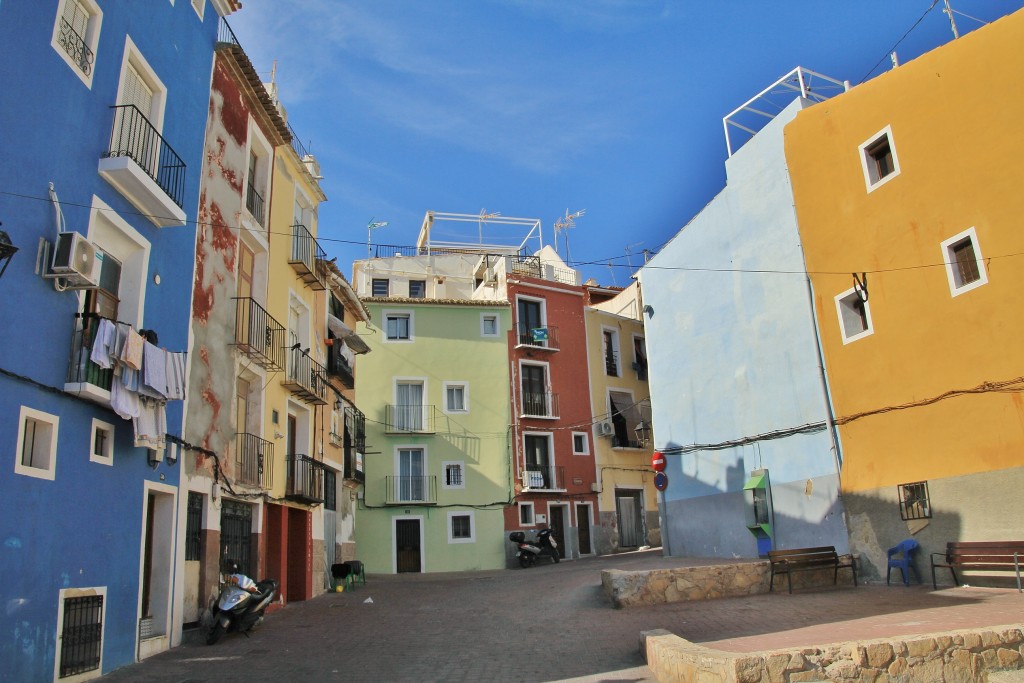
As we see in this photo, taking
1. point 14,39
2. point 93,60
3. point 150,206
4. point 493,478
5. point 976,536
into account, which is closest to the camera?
point 14,39

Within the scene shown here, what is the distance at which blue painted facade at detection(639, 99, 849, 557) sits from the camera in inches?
704

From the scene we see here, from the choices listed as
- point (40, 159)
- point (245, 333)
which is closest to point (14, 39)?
point (40, 159)

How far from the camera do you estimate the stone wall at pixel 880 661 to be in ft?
22.2

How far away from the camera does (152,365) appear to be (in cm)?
1113

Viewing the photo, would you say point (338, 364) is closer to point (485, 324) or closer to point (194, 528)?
point (194, 528)

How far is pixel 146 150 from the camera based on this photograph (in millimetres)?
11836

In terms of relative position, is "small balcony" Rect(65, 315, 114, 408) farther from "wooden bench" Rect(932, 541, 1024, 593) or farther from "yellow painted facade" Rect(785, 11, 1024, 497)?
"yellow painted facade" Rect(785, 11, 1024, 497)

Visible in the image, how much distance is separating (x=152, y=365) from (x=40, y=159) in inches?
124

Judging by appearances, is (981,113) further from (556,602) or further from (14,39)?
(14,39)

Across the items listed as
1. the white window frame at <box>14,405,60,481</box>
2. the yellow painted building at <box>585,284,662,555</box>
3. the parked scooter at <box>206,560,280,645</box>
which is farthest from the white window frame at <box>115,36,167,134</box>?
the yellow painted building at <box>585,284,662,555</box>

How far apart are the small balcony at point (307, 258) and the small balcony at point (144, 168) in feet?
21.3

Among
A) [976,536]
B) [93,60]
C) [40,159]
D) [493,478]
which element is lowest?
[976,536]

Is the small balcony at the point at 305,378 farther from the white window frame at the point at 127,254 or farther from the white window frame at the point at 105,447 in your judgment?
the white window frame at the point at 105,447

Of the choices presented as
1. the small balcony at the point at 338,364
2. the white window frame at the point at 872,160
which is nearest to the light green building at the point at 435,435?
the small balcony at the point at 338,364
